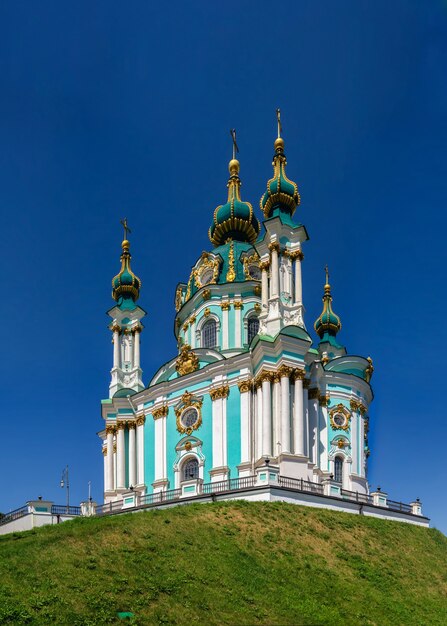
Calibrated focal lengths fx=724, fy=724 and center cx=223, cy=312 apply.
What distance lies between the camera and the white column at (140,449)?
112ft

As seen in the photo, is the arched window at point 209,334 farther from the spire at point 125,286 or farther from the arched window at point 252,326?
the spire at point 125,286

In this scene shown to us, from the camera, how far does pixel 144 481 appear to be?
33.8m

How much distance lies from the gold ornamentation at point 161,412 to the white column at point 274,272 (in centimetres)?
759

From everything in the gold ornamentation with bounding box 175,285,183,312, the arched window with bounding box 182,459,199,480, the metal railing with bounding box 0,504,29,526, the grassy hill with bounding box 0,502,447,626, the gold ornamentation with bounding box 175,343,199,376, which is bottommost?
the grassy hill with bounding box 0,502,447,626

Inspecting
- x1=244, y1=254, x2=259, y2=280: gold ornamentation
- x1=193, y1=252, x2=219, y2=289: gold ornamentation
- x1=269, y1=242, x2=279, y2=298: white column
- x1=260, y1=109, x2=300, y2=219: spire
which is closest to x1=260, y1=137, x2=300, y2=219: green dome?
x1=260, y1=109, x2=300, y2=219: spire

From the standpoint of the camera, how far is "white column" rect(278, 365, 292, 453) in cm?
2781

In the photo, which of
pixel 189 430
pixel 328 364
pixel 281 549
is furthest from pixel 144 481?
pixel 281 549

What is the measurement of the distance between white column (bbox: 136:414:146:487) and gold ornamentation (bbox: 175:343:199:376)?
3.29 meters

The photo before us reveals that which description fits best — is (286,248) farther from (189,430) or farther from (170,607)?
(170,607)

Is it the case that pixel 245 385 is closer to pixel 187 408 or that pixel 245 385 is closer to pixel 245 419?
pixel 245 419

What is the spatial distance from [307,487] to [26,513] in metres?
10.0

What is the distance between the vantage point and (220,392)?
104 ft

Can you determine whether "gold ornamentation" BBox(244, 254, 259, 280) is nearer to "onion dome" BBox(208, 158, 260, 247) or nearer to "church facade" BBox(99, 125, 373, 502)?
"church facade" BBox(99, 125, 373, 502)

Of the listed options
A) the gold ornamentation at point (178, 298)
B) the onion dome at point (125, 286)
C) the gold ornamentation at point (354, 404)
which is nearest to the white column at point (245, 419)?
the gold ornamentation at point (354, 404)
